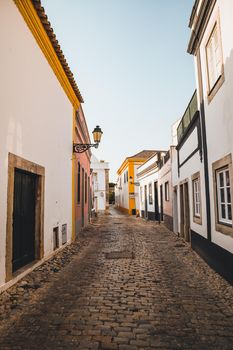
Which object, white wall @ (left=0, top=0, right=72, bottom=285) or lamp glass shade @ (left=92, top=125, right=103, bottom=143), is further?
lamp glass shade @ (left=92, top=125, right=103, bottom=143)

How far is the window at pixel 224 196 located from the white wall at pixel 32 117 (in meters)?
4.18

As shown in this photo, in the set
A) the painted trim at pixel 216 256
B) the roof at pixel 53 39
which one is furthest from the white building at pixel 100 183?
the painted trim at pixel 216 256

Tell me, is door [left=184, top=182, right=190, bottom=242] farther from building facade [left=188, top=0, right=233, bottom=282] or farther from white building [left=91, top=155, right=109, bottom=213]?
white building [left=91, top=155, right=109, bottom=213]

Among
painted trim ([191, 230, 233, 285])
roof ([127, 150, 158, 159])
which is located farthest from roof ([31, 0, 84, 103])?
roof ([127, 150, 158, 159])

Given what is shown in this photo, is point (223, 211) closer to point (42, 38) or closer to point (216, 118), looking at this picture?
point (216, 118)

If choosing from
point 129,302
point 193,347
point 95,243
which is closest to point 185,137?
point 95,243

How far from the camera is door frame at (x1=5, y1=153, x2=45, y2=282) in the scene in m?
4.64

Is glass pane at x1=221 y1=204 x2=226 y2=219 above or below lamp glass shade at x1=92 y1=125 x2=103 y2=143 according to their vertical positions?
below

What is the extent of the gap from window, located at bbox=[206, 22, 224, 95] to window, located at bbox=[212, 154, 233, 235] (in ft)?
5.43

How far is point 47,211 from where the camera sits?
23.0 feet

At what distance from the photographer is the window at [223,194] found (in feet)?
16.7

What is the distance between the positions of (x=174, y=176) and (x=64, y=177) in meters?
5.43

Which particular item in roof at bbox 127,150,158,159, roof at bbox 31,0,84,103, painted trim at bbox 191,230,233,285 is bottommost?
painted trim at bbox 191,230,233,285

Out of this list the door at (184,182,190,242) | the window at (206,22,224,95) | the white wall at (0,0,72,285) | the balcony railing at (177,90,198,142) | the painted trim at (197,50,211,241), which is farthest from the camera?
the door at (184,182,190,242)
